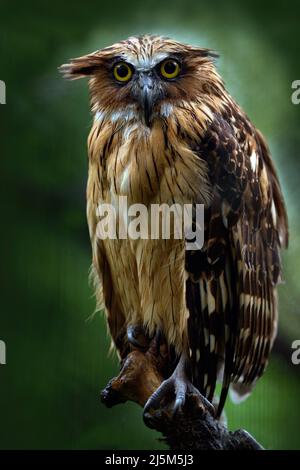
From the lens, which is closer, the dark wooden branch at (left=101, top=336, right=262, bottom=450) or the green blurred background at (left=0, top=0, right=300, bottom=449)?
the dark wooden branch at (left=101, top=336, right=262, bottom=450)

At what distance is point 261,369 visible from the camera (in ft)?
6.42

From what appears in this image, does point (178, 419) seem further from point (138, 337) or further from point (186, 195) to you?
point (186, 195)

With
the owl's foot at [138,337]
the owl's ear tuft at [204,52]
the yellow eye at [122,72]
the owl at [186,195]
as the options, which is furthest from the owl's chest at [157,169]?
the owl's foot at [138,337]

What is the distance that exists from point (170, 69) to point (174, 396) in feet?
2.83

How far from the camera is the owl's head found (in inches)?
67.8

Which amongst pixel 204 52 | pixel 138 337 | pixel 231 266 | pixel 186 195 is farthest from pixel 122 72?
pixel 138 337

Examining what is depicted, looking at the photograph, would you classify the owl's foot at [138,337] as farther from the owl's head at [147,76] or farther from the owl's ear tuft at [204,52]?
the owl's ear tuft at [204,52]

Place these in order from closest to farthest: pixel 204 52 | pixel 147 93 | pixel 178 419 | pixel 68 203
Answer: pixel 178 419 → pixel 147 93 → pixel 204 52 → pixel 68 203

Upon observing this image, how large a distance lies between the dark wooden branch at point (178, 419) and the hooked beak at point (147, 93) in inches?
26.3

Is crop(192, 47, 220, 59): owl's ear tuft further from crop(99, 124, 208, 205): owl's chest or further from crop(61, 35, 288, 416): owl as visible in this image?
crop(99, 124, 208, 205): owl's chest

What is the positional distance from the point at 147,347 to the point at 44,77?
89 cm

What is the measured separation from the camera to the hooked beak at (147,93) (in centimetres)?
171

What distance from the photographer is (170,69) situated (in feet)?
5.78

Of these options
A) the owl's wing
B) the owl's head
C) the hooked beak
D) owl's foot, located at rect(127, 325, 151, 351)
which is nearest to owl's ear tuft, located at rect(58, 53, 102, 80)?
the owl's head
